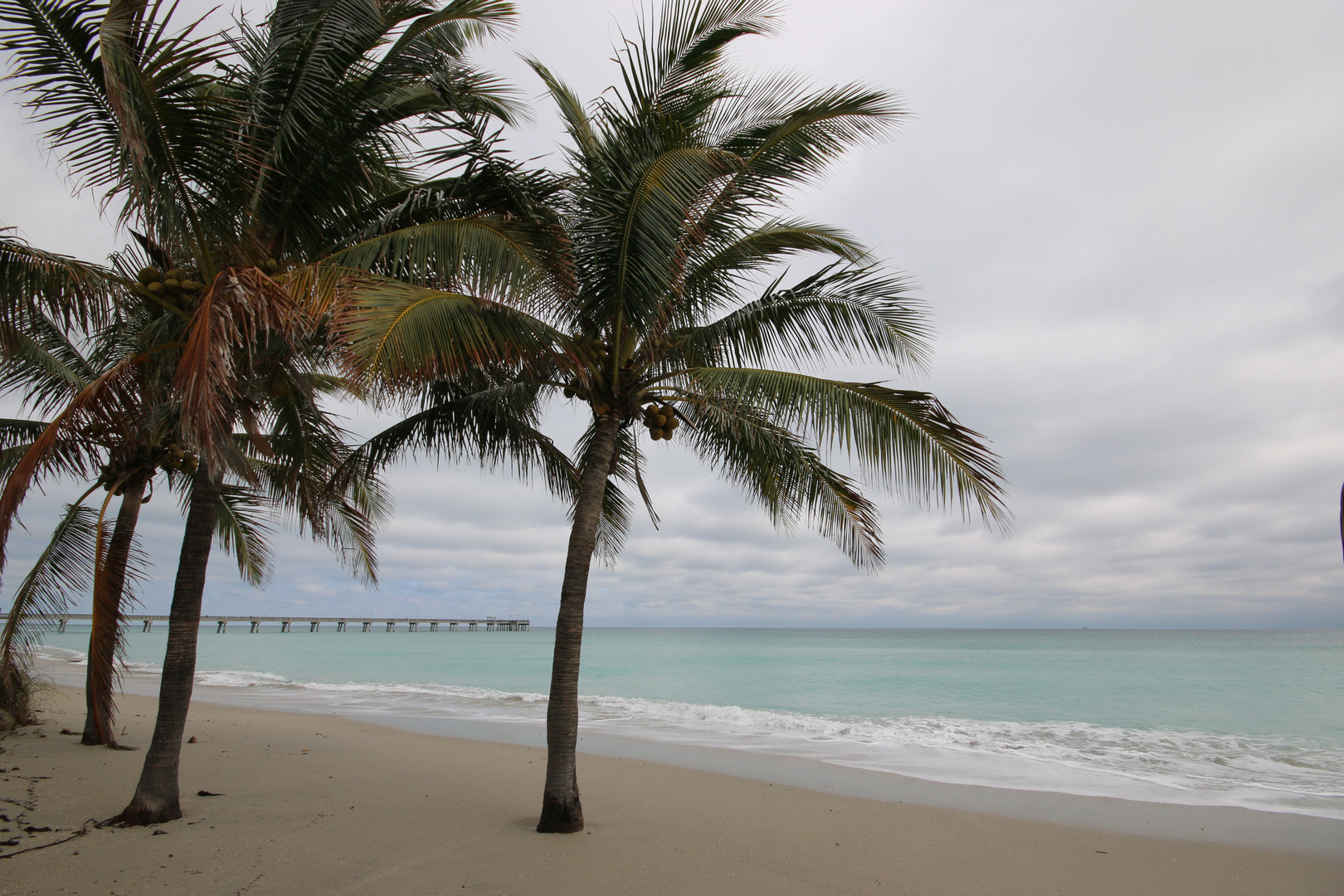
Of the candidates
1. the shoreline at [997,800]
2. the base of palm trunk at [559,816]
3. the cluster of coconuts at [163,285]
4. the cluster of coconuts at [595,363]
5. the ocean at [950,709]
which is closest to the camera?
the cluster of coconuts at [163,285]

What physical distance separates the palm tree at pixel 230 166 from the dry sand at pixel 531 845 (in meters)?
0.84

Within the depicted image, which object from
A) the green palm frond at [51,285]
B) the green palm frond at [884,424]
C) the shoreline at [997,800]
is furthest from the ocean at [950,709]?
the green palm frond at [51,285]

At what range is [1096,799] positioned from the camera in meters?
7.83

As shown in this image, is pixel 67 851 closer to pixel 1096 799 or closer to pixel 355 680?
pixel 1096 799

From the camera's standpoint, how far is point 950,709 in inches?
743

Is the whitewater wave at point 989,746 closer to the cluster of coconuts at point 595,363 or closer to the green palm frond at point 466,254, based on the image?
the cluster of coconuts at point 595,363

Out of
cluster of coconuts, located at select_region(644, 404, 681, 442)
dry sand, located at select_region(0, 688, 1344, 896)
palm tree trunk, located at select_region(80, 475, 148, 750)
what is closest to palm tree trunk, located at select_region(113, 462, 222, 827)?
dry sand, located at select_region(0, 688, 1344, 896)

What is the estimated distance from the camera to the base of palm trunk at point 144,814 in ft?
17.0

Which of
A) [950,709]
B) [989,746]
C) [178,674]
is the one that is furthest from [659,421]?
[950,709]

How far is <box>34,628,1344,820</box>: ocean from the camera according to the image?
32.0 ft

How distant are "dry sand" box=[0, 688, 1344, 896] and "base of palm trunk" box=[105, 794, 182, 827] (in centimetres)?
10

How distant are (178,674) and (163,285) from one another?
111 inches

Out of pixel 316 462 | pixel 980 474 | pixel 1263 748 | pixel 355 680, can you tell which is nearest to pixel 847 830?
pixel 980 474

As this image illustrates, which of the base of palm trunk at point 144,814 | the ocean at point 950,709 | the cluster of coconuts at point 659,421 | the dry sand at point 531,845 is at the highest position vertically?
the cluster of coconuts at point 659,421
